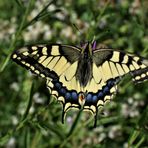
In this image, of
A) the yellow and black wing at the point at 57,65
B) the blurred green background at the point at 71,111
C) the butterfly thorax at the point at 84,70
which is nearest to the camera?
the yellow and black wing at the point at 57,65

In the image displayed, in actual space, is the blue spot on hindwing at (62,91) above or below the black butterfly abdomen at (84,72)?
below

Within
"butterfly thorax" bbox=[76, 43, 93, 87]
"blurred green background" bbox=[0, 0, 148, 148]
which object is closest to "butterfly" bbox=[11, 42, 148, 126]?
"butterfly thorax" bbox=[76, 43, 93, 87]

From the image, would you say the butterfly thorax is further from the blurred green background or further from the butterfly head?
the blurred green background

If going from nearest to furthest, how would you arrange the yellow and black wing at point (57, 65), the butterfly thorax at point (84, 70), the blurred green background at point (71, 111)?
the yellow and black wing at point (57, 65) → the butterfly thorax at point (84, 70) → the blurred green background at point (71, 111)

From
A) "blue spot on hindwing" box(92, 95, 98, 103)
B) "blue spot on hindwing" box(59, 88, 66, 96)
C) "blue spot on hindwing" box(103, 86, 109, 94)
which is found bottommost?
"blue spot on hindwing" box(92, 95, 98, 103)

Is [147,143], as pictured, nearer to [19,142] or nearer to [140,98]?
[140,98]

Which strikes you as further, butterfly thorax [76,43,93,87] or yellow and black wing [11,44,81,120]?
butterfly thorax [76,43,93,87]

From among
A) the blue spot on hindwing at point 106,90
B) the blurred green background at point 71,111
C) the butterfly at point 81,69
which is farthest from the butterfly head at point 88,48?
the blurred green background at point 71,111

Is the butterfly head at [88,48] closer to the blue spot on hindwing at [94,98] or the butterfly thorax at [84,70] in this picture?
the butterfly thorax at [84,70]

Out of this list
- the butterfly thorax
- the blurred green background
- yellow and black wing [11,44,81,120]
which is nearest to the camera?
yellow and black wing [11,44,81,120]
